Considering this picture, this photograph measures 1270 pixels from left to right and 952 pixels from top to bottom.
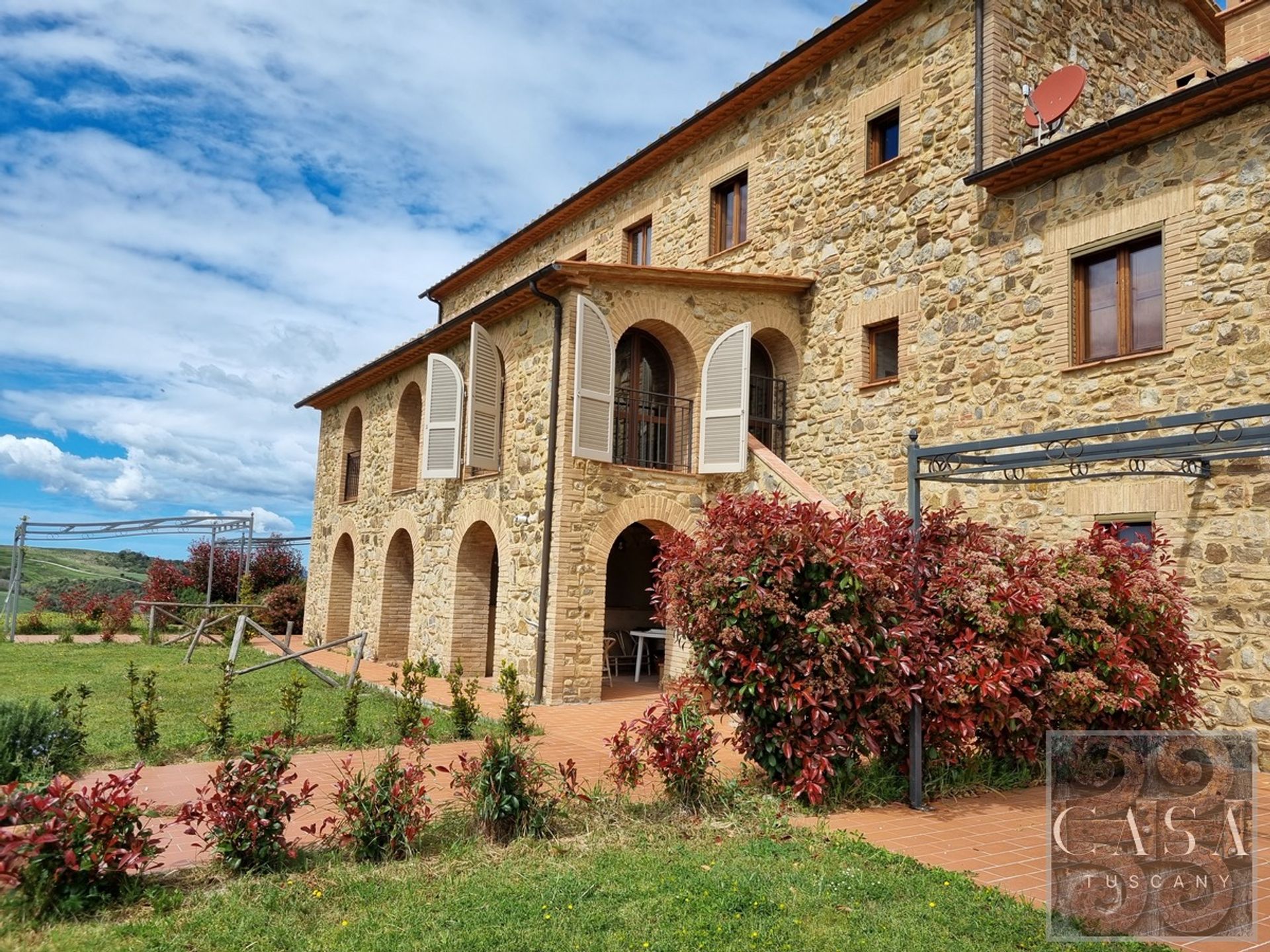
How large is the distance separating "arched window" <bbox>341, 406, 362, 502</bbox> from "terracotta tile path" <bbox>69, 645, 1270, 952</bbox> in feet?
38.9

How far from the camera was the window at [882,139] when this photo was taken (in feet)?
38.9

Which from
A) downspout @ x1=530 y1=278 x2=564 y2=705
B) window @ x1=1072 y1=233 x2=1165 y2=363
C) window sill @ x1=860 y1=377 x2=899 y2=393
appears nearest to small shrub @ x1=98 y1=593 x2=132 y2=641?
downspout @ x1=530 y1=278 x2=564 y2=705

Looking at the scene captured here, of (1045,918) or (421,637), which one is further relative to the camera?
(421,637)

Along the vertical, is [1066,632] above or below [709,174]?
below

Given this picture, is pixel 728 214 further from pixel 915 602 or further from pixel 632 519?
pixel 915 602

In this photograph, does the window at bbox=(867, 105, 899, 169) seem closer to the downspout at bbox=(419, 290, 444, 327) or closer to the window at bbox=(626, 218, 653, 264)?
the window at bbox=(626, 218, 653, 264)

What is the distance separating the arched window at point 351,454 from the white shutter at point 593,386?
9350mm

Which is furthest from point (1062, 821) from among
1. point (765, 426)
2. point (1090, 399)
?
point (765, 426)

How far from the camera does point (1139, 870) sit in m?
4.84

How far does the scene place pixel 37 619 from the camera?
2072cm

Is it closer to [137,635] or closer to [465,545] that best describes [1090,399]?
[465,545]

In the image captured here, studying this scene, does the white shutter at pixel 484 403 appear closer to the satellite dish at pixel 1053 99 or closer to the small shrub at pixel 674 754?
the small shrub at pixel 674 754

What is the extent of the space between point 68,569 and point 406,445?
50.3ft

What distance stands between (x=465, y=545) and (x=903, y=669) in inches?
342
